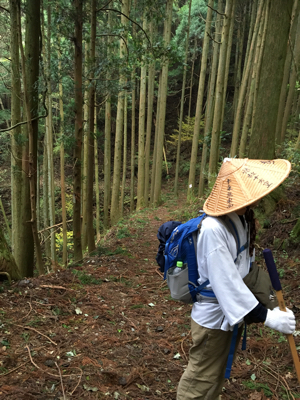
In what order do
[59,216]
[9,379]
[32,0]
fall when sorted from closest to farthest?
[9,379], [32,0], [59,216]

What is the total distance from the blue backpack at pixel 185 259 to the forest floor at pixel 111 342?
149 centimetres

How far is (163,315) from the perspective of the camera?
4.43m

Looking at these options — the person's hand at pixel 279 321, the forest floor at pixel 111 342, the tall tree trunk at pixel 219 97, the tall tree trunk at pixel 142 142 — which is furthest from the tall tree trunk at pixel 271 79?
the tall tree trunk at pixel 142 142

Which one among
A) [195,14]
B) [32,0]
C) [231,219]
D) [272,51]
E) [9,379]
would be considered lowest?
[9,379]

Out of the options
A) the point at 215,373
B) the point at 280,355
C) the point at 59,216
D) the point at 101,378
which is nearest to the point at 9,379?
the point at 101,378

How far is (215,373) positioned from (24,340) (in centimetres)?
227

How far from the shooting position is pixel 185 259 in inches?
77.6

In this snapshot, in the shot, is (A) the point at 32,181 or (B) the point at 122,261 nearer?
(A) the point at 32,181

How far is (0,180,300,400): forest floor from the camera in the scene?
2736 millimetres

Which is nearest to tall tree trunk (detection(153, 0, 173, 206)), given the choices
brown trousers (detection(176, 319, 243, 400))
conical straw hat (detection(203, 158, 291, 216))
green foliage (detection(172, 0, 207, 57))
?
green foliage (detection(172, 0, 207, 57))

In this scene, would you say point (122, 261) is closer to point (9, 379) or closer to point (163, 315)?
point (163, 315)

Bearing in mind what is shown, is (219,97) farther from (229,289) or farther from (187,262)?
(229,289)

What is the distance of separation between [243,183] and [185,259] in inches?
25.8

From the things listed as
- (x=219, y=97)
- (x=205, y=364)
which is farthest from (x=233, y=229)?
(x=219, y=97)
